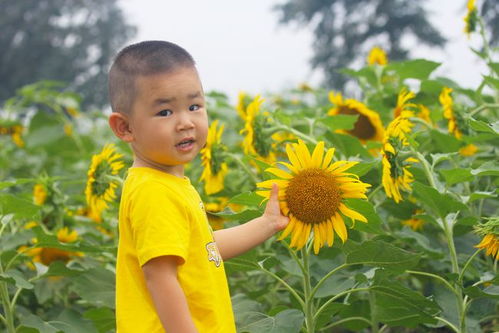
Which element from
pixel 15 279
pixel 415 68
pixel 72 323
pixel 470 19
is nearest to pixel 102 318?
pixel 72 323

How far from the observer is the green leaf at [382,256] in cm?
146

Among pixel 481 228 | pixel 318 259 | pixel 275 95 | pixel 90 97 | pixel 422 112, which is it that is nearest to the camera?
pixel 481 228

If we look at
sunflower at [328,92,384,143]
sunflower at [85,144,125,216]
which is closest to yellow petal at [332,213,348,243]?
sunflower at [85,144,125,216]

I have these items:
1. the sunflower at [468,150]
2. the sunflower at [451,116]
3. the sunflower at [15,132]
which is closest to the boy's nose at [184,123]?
the sunflower at [451,116]

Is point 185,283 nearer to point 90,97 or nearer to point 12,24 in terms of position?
point 90,97

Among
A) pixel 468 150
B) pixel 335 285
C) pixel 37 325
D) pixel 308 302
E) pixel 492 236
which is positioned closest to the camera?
pixel 492 236

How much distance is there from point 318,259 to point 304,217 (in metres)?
0.52

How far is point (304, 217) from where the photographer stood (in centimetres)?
135

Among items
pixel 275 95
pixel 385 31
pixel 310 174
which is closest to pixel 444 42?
pixel 385 31

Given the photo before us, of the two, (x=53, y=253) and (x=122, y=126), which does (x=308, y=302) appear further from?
(x=53, y=253)

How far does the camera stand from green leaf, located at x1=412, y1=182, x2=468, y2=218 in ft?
5.13

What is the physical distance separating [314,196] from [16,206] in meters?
0.91

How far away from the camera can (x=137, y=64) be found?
1246mm

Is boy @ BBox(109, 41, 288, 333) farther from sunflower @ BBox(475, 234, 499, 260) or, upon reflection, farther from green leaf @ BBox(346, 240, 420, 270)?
sunflower @ BBox(475, 234, 499, 260)
